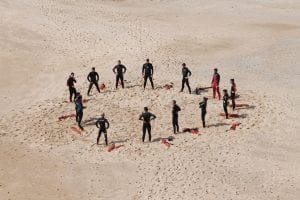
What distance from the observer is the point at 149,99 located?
33250 mm

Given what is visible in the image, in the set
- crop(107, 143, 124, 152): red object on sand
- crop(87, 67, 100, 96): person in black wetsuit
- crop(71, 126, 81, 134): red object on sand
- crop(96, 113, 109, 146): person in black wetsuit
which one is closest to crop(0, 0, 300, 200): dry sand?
crop(71, 126, 81, 134): red object on sand

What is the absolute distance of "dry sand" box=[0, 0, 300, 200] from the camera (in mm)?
24906

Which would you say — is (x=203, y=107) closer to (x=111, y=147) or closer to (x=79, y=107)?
(x=111, y=147)

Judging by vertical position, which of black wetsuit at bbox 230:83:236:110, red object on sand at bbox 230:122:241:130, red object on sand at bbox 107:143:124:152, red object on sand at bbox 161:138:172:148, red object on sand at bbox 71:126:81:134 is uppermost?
black wetsuit at bbox 230:83:236:110

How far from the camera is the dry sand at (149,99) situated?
24906 millimetres

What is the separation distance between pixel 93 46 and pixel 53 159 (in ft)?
53.9

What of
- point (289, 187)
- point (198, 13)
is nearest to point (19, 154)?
point (289, 187)

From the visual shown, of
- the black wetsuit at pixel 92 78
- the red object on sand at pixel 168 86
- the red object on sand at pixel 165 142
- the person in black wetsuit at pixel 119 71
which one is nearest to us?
the red object on sand at pixel 165 142

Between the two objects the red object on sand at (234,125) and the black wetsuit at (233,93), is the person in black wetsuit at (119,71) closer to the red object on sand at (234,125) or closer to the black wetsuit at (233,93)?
the black wetsuit at (233,93)

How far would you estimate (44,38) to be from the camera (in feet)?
142

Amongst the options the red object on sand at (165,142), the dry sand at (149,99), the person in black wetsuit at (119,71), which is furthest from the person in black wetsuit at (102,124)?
the person in black wetsuit at (119,71)

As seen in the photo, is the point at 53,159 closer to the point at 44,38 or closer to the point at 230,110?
the point at 230,110

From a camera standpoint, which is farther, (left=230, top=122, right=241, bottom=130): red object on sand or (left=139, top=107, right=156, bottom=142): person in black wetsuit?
(left=230, top=122, right=241, bottom=130): red object on sand

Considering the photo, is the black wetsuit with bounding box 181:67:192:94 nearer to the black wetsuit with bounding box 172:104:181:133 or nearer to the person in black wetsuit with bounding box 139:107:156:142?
the black wetsuit with bounding box 172:104:181:133
